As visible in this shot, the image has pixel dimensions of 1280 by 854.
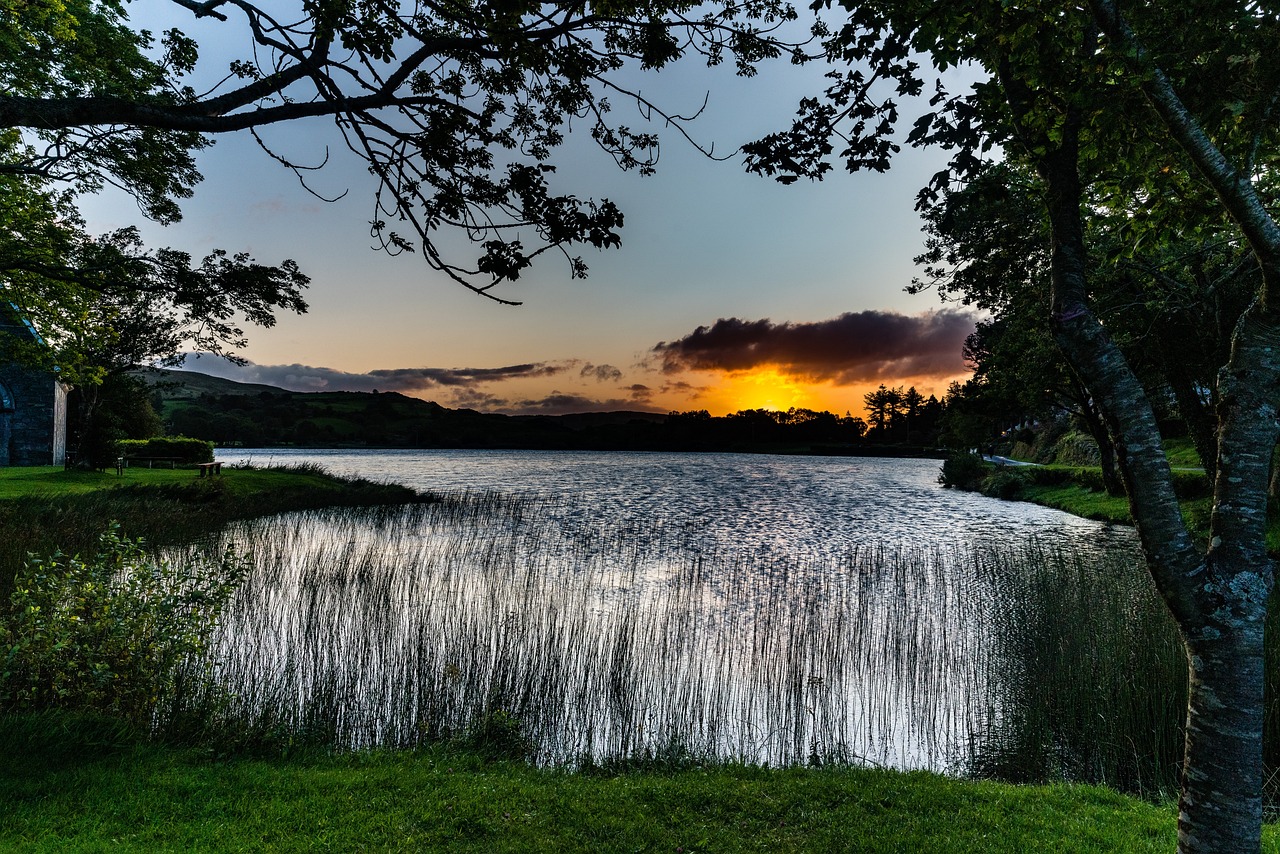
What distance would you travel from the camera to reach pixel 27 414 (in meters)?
33.7

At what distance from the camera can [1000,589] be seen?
46.4ft

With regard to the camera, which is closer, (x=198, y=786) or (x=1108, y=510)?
(x=198, y=786)

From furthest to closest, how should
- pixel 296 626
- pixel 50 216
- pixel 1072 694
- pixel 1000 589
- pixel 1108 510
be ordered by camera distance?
1. pixel 1108 510
2. pixel 50 216
3. pixel 1000 589
4. pixel 296 626
5. pixel 1072 694

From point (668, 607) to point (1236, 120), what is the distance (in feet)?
36.3

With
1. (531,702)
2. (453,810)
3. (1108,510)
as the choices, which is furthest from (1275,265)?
(1108,510)

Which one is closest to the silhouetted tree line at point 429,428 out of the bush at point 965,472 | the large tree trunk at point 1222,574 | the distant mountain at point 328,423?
the distant mountain at point 328,423

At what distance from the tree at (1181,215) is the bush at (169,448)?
43748 millimetres

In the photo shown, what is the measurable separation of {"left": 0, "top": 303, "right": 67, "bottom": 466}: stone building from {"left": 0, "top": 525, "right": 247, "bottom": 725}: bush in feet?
124

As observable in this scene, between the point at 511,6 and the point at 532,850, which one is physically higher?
the point at 511,6

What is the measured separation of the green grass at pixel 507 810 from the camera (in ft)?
14.8

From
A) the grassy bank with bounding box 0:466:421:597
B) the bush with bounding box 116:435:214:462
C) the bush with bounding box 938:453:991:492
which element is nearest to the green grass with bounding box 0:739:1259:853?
the grassy bank with bounding box 0:466:421:597

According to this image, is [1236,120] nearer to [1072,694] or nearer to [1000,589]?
[1072,694]

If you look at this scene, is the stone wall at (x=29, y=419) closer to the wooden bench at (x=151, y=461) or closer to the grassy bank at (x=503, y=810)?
the wooden bench at (x=151, y=461)

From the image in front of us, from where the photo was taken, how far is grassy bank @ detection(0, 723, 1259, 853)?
4.50 m
